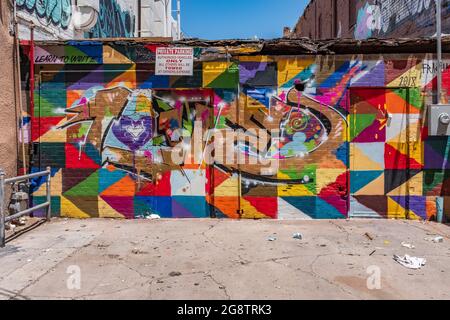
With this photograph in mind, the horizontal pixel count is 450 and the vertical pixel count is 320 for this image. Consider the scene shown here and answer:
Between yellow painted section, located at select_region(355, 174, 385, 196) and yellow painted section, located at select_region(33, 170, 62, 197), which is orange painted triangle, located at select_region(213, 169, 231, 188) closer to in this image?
yellow painted section, located at select_region(355, 174, 385, 196)

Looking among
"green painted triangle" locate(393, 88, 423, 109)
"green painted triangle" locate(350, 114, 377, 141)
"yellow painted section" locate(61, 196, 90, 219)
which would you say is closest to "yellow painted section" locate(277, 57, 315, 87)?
"green painted triangle" locate(350, 114, 377, 141)

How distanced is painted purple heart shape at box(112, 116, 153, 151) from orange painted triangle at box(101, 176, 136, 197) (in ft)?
2.03

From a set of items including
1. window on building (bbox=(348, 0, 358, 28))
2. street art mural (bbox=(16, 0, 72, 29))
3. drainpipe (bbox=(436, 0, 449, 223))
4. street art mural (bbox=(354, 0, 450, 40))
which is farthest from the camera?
window on building (bbox=(348, 0, 358, 28))

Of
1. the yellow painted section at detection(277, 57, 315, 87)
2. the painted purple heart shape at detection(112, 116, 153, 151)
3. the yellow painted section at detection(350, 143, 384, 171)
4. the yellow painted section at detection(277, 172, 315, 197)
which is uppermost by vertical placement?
the yellow painted section at detection(277, 57, 315, 87)

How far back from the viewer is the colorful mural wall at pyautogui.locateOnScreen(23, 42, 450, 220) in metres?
7.85

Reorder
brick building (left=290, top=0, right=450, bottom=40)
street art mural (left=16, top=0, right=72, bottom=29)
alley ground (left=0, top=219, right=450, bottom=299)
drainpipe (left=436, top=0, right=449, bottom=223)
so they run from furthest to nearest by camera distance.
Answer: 1. brick building (left=290, top=0, right=450, bottom=40)
2. street art mural (left=16, top=0, right=72, bottom=29)
3. drainpipe (left=436, top=0, right=449, bottom=223)
4. alley ground (left=0, top=219, right=450, bottom=299)

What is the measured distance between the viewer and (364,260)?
5.57 metres

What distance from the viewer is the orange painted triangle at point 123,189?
319 inches

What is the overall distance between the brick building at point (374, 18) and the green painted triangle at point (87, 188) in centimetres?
733

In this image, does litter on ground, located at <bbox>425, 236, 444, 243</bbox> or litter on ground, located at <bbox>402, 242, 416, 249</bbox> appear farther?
litter on ground, located at <bbox>425, 236, 444, 243</bbox>

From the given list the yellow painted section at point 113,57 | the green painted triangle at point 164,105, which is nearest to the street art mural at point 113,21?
the yellow painted section at point 113,57

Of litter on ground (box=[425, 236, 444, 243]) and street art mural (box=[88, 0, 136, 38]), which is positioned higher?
street art mural (box=[88, 0, 136, 38])
